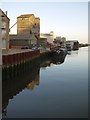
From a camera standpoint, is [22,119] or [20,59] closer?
[22,119]

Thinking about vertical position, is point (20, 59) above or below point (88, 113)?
above

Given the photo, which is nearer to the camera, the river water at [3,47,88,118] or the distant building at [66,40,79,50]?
the river water at [3,47,88,118]

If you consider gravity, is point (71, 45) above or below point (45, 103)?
above

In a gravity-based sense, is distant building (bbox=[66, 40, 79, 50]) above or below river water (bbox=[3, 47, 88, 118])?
A: above

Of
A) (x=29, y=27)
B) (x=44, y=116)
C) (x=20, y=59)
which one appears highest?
(x=29, y=27)

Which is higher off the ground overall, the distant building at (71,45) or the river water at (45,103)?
the distant building at (71,45)

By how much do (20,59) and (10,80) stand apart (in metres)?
7.10

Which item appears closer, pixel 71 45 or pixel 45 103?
pixel 45 103

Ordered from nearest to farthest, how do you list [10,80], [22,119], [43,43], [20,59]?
1. [22,119]
2. [10,80]
3. [20,59]
4. [43,43]

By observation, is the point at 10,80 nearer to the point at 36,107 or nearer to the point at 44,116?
the point at 36,107

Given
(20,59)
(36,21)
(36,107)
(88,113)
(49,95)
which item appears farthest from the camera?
(36,21)

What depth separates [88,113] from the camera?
15.7 metres

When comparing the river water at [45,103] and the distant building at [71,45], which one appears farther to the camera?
the distant building at [71,45]

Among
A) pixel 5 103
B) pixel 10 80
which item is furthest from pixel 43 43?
pixel 5 103
